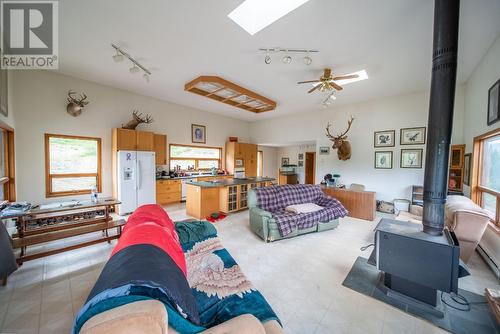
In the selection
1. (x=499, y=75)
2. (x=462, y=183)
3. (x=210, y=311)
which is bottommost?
(x=210, y=311)

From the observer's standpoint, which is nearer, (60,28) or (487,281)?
(487,281)

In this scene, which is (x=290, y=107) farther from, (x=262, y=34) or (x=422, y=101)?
(x=262, y=34)

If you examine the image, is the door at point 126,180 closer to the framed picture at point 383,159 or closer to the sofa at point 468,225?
the sofa at point 468,225

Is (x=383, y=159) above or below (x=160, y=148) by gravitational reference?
below

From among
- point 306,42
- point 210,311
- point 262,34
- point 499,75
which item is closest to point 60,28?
point 262,34

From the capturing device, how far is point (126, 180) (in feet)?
15.3

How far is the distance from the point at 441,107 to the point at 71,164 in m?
6.53

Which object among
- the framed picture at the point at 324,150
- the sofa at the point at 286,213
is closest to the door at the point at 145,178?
the sofa at the point at 286,213

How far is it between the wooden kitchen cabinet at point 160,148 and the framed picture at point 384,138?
20.3 feet

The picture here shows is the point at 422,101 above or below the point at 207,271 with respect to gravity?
above

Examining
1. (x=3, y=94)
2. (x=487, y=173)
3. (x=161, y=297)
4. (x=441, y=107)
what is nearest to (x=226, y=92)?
(x=3, y=94)

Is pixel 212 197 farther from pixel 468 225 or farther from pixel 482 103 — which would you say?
pixel 482 103

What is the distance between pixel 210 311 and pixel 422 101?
20.3 ft

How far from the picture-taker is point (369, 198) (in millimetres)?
4523
